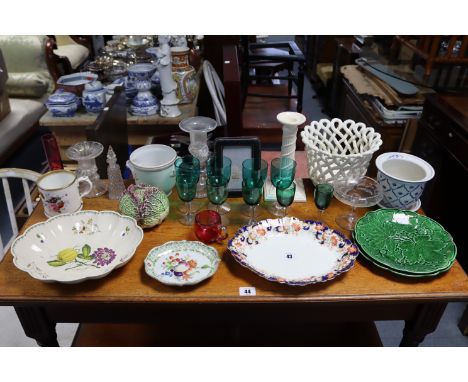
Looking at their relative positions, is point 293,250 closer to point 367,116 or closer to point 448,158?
point 448,158

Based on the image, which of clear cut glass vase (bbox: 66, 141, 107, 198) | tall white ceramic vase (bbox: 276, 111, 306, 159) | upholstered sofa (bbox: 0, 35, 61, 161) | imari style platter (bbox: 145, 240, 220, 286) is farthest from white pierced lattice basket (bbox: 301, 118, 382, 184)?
upholstered sofa (bbox: 0, 35, 61, 161)

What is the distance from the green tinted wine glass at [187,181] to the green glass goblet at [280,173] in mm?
244

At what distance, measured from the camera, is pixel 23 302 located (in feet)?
3.39

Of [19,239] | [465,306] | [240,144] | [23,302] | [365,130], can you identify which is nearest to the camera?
[23,302]

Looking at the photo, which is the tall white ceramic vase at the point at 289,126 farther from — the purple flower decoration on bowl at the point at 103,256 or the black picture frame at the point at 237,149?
the purple flower decoration on bowl at the point at 103,256

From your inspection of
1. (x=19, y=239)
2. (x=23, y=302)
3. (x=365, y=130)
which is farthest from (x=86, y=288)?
(x=365, y=130)

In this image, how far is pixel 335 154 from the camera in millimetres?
1293

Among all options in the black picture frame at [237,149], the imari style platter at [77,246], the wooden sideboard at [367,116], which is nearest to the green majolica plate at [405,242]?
the black picture frame at [237,149]

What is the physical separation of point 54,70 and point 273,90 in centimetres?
198

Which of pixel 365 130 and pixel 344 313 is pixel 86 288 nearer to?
pixel 344 313

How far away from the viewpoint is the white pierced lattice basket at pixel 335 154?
1.26 meters

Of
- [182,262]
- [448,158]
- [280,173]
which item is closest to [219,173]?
[280,173]

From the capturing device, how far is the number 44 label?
1.04 metres

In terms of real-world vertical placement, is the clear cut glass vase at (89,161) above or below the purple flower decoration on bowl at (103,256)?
above
